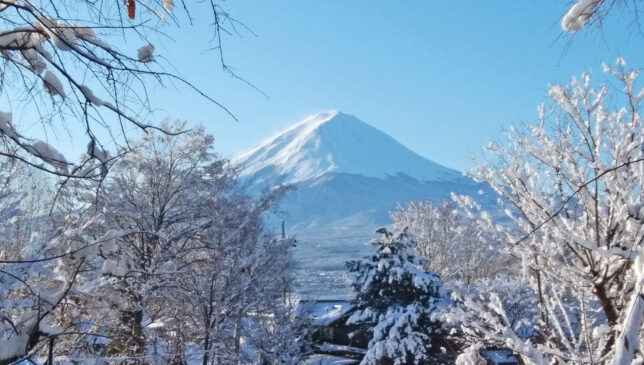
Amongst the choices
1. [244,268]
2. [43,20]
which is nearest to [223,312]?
[244,268]

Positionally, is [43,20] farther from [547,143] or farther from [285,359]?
[285,359]

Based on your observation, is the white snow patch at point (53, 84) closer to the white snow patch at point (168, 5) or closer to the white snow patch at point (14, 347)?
the white snow patch at point (168, 5)

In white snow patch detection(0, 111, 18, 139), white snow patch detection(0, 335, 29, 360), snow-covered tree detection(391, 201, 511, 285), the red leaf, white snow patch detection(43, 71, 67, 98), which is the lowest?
Result: white snow patch detection(0, 335, 29, 360)

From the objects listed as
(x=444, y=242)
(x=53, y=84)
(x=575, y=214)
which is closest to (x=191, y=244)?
(x=575, y=214)

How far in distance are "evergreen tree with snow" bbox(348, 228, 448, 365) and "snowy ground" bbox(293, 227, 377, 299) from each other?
2317 millimetres

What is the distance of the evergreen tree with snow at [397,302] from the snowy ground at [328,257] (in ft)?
7.60

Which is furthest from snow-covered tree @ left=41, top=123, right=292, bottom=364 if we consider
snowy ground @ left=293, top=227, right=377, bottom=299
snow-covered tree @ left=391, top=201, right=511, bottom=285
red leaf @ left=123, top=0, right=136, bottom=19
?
snow-covered tree @ left=391, top=201, right=511, bottom=285

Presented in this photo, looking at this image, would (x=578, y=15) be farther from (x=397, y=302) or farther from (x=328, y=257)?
(x=328, y=257)

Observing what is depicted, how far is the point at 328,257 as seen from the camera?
300 feet

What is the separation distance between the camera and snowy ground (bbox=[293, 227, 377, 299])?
51.1m

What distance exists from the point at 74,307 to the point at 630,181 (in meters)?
5.27

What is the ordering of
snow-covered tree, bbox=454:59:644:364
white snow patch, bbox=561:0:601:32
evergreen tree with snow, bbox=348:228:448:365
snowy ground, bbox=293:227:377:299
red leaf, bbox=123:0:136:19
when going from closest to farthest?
red leaf, bbox=123:0:136:19, white snow patch, bbox=561:0:601:32, snow-covered tree, bbox=454:59:644:364, evergreen tree with snow, bbox=348:228:448:365, snowy ground, bbox=293:227:377:299

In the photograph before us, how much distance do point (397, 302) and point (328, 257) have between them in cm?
7751

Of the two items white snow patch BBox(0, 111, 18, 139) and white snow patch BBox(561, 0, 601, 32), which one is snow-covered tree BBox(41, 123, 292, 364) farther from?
white snow patch BBox(561, 0, 601, 32)
